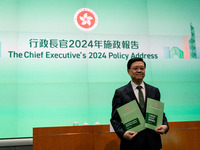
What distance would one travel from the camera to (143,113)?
208cm

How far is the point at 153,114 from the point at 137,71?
0.40 metres

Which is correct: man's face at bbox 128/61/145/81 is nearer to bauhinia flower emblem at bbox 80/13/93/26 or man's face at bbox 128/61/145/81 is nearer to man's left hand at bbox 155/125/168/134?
man's left hand at bbox 155/125/168/134

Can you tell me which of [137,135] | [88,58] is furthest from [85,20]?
[137,135]

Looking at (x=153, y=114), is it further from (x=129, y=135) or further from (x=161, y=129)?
(x=129, y=135)

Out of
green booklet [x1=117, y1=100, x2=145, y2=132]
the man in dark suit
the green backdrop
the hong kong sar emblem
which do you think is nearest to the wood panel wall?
the man in dark suit

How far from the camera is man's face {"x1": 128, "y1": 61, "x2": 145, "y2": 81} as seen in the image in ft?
7.20

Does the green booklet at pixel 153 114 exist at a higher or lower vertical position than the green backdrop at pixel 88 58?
lower

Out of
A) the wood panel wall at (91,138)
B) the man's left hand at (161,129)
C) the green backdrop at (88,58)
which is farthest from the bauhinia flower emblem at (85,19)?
the man's left hand at (161,129)

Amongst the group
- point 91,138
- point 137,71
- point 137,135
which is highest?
point 137,71

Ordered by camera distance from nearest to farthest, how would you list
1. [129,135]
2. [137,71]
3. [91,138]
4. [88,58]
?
[129,135], [137,71], [91,138], [88,58]

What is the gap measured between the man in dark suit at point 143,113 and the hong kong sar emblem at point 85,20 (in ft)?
7.24

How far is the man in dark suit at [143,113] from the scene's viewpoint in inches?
79.3

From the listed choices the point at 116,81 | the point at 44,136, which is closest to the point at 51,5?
the point at 116,81

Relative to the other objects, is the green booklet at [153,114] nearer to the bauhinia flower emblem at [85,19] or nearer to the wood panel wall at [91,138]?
the wood panel wall at [91,138]
